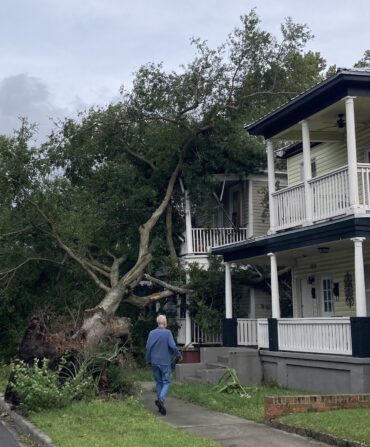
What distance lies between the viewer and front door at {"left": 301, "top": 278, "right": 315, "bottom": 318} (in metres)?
19.7

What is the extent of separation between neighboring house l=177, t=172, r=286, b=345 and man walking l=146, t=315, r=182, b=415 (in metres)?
9.90

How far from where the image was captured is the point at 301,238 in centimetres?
1566

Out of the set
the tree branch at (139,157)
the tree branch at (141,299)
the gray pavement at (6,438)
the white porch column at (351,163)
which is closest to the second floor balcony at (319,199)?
the white porch column at (351,163)

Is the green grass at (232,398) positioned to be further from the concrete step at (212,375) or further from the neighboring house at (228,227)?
the neighboring house at (228,227)

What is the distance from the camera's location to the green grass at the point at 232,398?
1233cm

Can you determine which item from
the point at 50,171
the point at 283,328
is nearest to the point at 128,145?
the point at 50,171

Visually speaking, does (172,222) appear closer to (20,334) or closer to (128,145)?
(128,145)

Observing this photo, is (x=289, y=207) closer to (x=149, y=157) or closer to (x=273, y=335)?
(x=273, y=335)

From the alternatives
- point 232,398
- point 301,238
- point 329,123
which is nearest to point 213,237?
point 329,123

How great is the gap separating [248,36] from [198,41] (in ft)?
5.88

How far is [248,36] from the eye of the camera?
23375 mm

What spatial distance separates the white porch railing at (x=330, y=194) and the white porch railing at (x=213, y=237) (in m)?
7.86

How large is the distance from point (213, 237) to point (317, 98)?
9065 mm

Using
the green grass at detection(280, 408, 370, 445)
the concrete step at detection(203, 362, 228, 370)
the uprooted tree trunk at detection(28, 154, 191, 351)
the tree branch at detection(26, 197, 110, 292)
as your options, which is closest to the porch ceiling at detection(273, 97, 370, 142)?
the uprooted tree trunk at detection(28, 154, 191, 351)
